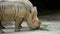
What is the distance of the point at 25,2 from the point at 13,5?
1.28 ft

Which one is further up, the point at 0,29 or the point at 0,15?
the point at 0,15

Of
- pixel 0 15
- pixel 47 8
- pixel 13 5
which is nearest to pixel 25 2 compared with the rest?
pixel 13 5

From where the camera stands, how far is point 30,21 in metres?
7.07

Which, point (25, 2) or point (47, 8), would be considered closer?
point (25, 2)

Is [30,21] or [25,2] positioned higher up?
[25,2]

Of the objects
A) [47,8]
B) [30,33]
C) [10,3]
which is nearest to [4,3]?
[10,3]

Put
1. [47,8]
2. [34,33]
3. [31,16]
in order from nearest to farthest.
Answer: [34,33], [31,16], [47,8]

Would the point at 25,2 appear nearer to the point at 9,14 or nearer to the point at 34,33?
the point at 9,14

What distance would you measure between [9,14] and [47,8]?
7.37 metres

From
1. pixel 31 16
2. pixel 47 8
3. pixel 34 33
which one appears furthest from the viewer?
pixel 47 8

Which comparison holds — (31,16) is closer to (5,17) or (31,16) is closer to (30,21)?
(30,21)

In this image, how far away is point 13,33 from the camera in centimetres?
672

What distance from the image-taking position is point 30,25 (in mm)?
7141

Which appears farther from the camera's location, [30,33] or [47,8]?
[47,8]
